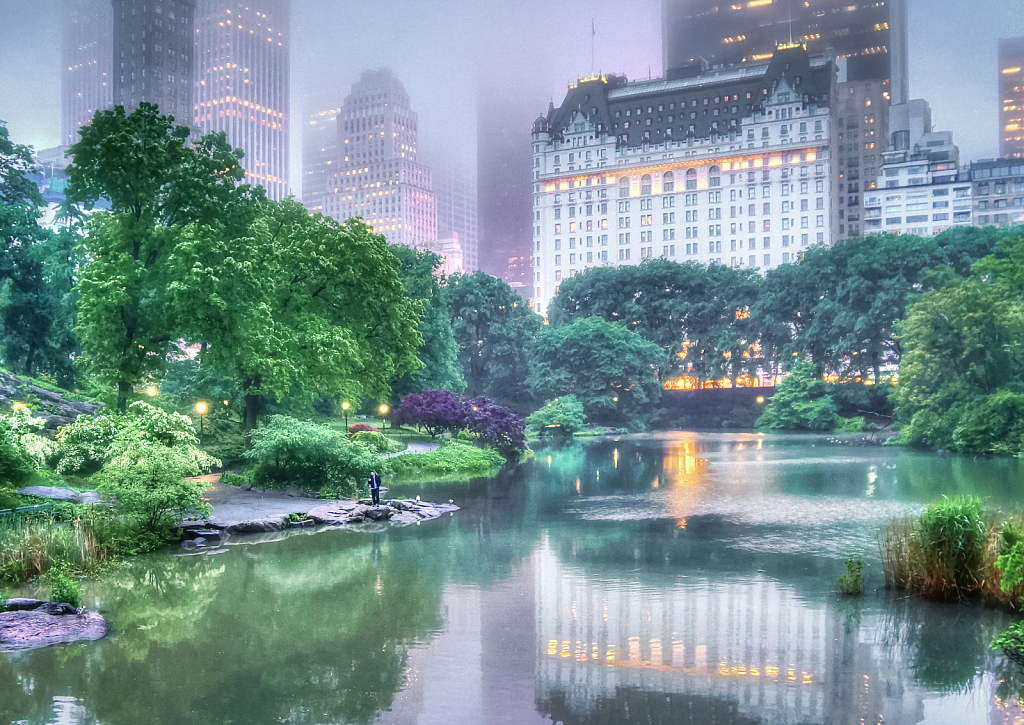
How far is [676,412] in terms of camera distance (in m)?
83.2

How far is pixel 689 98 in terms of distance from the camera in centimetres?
13475

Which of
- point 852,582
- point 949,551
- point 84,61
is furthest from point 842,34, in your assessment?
point 852,582

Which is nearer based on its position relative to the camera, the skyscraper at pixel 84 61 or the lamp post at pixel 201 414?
the lamp post at pixel 201 414

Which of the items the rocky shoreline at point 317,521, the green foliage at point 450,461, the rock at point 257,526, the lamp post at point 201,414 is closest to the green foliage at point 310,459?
the rocky shoreline at point 317,521

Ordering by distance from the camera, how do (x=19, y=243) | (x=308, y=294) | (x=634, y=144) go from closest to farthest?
1. (x=308, y=294)
2. (x=19, y=243)
3. (x=634, y=144)

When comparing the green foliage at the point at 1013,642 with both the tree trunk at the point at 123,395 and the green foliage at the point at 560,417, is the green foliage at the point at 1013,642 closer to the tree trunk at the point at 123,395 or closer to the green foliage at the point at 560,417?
the tree trunk at the point at 123,395

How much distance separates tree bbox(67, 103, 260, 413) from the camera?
26344 millimetres

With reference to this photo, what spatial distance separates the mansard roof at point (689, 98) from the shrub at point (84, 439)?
121641mm

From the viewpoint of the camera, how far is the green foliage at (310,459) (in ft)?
87.3

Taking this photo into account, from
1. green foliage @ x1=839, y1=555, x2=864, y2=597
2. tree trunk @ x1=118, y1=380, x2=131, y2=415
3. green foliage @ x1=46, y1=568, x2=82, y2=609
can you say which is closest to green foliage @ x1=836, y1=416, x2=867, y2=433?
tree trunk @ x1=118, y1=380, x2=131, y2=415

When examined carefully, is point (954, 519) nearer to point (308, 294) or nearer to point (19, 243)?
point (308, 294)

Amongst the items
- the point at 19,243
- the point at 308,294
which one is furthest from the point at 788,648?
the point at 19,243

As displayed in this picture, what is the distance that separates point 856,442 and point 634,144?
89626mm

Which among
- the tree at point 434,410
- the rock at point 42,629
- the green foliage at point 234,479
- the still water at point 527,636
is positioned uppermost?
the tree at point 434,410
